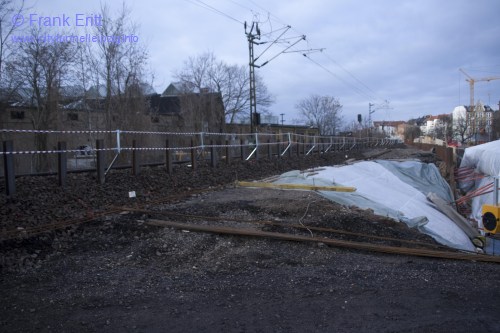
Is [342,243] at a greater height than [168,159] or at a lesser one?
lesser

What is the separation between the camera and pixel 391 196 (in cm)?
1384

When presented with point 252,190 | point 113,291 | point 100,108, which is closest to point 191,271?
point 113,291

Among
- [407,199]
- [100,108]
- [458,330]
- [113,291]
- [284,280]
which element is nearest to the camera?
[458,330]

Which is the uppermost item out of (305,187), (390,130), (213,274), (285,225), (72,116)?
(390,130)

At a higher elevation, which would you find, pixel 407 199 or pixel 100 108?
pixel 100 108

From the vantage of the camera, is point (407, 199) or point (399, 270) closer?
point (399, 270)

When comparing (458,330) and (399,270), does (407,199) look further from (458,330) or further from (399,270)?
(458,330)

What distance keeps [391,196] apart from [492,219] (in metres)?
5.97

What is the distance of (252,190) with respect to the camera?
11578 mm

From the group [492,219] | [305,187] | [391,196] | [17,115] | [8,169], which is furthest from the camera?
[17,115]

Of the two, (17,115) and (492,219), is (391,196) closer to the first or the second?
(492,219)

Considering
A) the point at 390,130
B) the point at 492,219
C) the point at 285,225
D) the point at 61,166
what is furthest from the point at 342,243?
the point at 390,130

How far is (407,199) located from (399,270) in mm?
9575

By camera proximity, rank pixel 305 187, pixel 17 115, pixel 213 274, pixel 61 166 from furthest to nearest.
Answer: pixel 17 115
pixel 305 187
pixel 61 166
pixel 213 274
